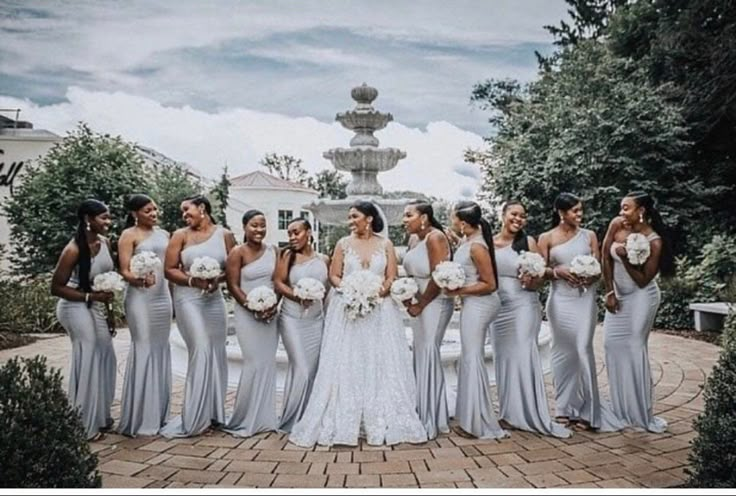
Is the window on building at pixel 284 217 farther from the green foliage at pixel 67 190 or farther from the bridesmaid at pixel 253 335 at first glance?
the bridesmaid at pixel 253 335

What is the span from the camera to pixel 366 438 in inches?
133

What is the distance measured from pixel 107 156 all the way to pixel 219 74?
307 inches

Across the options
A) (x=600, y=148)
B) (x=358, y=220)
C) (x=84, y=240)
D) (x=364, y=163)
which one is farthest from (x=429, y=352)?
(x=600, y=148)

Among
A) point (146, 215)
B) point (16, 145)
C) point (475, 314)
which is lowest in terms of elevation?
point (475, 314)

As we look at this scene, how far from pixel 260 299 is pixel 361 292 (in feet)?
2.09

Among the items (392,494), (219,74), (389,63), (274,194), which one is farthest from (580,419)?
(274,194)

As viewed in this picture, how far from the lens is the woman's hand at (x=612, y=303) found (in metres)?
3.73

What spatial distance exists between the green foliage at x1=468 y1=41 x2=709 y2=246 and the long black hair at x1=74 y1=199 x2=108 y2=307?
8100mm

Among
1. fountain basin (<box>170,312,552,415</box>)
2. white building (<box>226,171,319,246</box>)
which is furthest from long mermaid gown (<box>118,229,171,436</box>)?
white building (<box>226,171,319,246</box>)

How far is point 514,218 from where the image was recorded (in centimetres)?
361

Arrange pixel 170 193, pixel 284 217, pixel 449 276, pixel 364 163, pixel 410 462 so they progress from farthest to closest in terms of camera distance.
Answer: pixel 284 217 → pixel 170 193 → pixel 364 163 → pixel 449 276 → pixel 410 462

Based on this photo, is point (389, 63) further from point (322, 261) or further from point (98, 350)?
point (98, 350)

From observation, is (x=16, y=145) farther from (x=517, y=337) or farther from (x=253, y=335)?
(x=517, y=337)

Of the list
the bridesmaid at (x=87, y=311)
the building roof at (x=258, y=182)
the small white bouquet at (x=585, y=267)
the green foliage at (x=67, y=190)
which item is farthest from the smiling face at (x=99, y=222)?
the building roof at (x=258, y=182)
